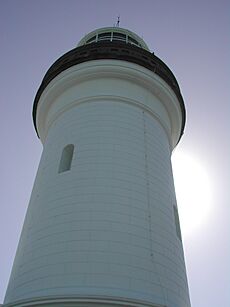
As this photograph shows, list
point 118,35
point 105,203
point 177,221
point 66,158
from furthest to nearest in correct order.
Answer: point 118,35 < point 177,221 < point 66,158 < point 105,203

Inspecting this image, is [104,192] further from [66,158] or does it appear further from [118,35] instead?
[118,35]

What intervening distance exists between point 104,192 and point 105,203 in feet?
0.93

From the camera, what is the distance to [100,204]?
679 centimetres

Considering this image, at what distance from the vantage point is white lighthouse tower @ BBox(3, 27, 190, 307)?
5.96 m

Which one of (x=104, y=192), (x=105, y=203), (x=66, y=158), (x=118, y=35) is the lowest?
(x=105, y=203)

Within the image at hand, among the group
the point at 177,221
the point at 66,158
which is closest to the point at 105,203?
the point at 66,158

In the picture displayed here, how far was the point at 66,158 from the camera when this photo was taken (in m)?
8.22

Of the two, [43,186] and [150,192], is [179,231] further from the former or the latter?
[43,186]

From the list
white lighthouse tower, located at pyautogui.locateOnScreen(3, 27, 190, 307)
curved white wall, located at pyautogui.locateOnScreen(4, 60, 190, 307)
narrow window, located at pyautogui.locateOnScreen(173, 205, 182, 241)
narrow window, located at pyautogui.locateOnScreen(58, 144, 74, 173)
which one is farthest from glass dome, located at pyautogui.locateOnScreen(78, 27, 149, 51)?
narrow window, located at pyautogui.locateOnScreen(173, 205, 182, 241)

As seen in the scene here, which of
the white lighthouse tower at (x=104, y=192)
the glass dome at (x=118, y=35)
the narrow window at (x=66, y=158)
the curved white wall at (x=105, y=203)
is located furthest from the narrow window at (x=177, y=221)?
the glass dome at (x=118, y=35)

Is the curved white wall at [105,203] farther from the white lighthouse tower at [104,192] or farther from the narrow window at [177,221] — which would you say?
the narrow window at [177,221]

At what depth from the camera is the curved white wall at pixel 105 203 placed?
234 inches

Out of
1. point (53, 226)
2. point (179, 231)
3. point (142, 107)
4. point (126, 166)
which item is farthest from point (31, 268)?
point (142, 107)

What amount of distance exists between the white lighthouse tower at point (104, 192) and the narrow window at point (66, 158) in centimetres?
3
